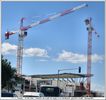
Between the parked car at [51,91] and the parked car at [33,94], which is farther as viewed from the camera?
the parked car at [51,91]

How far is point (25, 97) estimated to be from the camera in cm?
2175

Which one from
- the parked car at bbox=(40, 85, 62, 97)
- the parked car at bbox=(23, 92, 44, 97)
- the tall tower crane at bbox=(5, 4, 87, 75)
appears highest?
the tall tower crane at bbox=(5, 4, 87, 75)

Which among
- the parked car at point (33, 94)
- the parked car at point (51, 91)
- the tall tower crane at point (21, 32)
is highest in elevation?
the tall tower crane at point (21, 32)

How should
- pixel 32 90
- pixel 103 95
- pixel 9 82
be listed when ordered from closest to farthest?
1. pixel 103 95
2. pixel 32 90
3. pixel 9 82

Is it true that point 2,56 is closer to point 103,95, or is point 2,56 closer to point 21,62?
point 21,62

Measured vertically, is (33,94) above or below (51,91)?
below

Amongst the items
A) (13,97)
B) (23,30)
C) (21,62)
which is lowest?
(13,97)

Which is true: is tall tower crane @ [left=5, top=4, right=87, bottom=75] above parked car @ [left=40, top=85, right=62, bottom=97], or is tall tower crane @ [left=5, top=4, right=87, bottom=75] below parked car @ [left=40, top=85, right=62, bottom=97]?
above

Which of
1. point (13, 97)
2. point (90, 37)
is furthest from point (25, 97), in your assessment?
point (90, 37)

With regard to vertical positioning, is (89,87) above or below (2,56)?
below

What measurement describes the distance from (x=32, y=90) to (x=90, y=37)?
149 inches

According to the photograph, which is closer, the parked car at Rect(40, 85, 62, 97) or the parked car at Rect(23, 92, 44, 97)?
the parked car at Rect(23, 92, 44, 97)

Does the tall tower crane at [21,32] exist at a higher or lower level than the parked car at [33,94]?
higher

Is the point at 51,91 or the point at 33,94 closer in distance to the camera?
the point at 33,94
